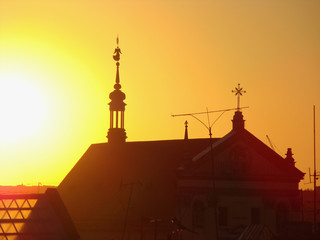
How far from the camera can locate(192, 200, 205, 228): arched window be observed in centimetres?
7356

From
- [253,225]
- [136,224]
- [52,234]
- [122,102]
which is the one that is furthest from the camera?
[122,102]

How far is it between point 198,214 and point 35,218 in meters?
13.5

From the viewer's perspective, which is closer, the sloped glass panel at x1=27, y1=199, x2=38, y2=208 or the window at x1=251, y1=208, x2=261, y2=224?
the sloped glass panel at x1=27, y1=199, x2=38, y2=208

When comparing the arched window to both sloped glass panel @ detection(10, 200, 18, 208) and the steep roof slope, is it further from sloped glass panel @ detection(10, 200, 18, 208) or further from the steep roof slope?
sloped glass panel @ detection(10, 200, 18, 208)

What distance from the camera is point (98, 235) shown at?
80.9 meters

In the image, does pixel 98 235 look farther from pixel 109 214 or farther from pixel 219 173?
pixel 219 173

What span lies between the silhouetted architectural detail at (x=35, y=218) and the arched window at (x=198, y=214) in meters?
10.6

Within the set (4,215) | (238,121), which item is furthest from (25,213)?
(238,121)

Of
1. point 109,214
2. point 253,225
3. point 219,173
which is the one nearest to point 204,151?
point 219,173

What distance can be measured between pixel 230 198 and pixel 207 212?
2.04 meters

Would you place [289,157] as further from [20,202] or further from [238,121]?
[20,202]

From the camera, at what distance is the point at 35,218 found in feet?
219

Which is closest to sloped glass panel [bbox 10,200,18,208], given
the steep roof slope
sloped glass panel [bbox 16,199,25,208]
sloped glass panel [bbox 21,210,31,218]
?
sloped glass panel [bbox 16,199,25,208]

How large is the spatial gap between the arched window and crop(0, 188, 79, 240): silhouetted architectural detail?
10643 millimetres
